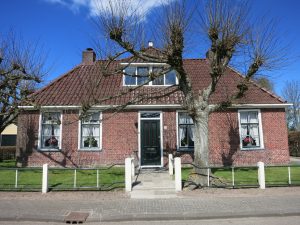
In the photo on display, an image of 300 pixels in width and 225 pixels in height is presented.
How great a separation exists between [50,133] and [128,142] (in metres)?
4.50

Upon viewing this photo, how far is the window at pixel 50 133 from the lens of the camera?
15633 mm

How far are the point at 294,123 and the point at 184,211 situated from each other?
158 ft

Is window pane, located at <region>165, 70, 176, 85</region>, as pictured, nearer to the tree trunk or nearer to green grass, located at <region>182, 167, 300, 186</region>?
green grass, located at <region>182, 167, 300, 186</region>

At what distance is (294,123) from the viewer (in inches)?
1917

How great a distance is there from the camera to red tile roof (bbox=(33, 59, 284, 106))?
51.8 ft

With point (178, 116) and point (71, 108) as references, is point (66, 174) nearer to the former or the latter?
point (71, 108)

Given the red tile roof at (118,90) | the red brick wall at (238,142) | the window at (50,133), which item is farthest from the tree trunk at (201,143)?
the window at (50,133)

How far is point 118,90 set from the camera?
54.6 ft

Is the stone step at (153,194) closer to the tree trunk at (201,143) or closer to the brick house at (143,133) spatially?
the tree trunk at (201,143)

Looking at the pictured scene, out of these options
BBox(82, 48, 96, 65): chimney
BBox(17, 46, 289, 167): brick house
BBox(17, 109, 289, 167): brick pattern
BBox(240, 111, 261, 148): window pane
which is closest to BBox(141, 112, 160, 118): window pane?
BBox(17, 46, 289, 167): brick house

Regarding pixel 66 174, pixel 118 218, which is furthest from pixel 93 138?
pixel 118 218

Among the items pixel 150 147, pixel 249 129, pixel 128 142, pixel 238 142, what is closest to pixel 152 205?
pixel 150 147

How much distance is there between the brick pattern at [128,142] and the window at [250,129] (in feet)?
0.95

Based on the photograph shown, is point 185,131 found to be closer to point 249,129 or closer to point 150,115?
point 150,115
